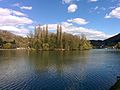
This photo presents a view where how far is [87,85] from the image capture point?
155ft

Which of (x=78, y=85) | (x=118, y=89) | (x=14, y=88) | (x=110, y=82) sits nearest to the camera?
(x=118, y=89)

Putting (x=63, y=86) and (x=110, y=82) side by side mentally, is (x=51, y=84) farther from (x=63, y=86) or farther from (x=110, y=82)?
(x=110, y=82)

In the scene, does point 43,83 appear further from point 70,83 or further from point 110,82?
point 110,82

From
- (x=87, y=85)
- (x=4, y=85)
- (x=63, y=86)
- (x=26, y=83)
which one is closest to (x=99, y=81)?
(x=87, y=85)

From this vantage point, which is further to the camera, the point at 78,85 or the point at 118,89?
the point at 78,85

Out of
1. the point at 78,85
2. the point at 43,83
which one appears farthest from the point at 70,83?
the point at 43,83

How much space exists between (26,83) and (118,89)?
72.0 ft

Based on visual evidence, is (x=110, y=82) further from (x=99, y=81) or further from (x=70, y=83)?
(x=70, y=83)

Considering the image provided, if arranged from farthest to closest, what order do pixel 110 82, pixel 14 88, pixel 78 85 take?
1. pixel 110 82
2. pixel 78 85
3. pixel 14 88

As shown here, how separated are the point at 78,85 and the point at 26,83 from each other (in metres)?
12.0

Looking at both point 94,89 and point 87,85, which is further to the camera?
point 87,85

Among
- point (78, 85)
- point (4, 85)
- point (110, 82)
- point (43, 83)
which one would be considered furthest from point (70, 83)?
point (4, 85)

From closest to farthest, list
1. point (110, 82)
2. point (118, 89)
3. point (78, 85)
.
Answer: point (118, 89)
point (78, 85)
point (110, 82)

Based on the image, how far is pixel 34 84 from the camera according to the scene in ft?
156
